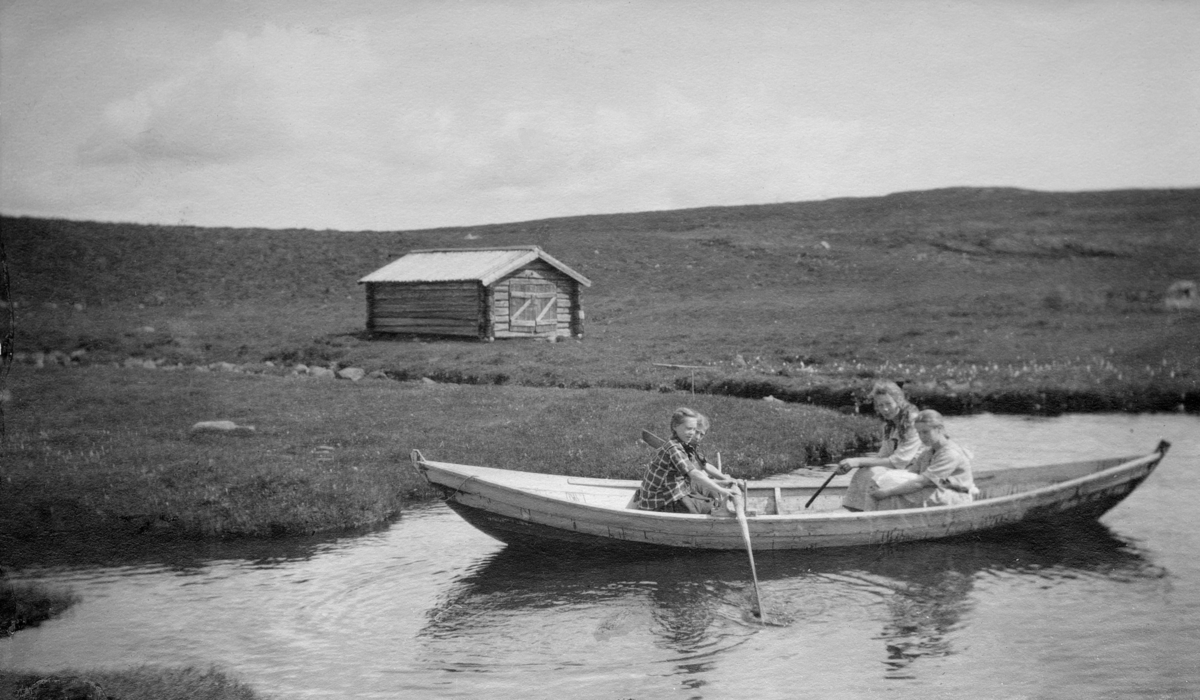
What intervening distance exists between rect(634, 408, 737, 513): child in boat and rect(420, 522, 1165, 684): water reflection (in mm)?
629

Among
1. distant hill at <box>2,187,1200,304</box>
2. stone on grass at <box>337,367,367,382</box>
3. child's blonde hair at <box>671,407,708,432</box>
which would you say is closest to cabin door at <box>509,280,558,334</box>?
stone on grass at <box>337,367,367,382</box>

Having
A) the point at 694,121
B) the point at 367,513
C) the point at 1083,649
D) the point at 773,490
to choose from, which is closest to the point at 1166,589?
the point at 1083,649

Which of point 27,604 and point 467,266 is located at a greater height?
point 467,266

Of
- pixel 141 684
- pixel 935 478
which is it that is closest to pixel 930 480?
pixel 935 478

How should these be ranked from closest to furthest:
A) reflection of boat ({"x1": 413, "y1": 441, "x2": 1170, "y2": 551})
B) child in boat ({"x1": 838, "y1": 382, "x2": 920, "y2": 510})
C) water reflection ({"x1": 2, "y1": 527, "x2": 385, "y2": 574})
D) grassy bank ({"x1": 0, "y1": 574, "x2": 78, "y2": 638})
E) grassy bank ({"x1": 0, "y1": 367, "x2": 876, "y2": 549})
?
grassy bank ({"x1": 0, "y1": 574, "x2": 78, "y2": 638}) < reflection of boat ({"x1": 413, "y1": 441, "x2": 1170, "y2": 551}) < child in boat ({"x1": 838, "y1": 382, "x2": 920, "y2": 510}) < water reflection ({"x1": 2, "y1": 527, "x2": 385, "y2": 574}) < grassy bank ({"x1": 0, "y1": 367, "x2": 876, "y2": 549})

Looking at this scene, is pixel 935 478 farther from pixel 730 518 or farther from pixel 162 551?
pixel 162 551

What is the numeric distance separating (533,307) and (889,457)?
2355 centimetres

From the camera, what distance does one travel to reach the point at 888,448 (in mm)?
11234

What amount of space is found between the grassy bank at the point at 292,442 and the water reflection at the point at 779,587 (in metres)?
3.74

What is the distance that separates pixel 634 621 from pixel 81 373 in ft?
57.8

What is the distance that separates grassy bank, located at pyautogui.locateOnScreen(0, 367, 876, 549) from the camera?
492 inches

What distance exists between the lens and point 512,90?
1886 cm

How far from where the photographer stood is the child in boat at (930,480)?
10.9 m

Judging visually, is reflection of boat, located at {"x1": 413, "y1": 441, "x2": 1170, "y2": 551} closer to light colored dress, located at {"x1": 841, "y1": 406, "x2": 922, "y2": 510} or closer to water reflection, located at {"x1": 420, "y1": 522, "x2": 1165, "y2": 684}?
water reflection, located at {"x1": 420, "y1": 522, "x2": 1165, "y2": 684}
